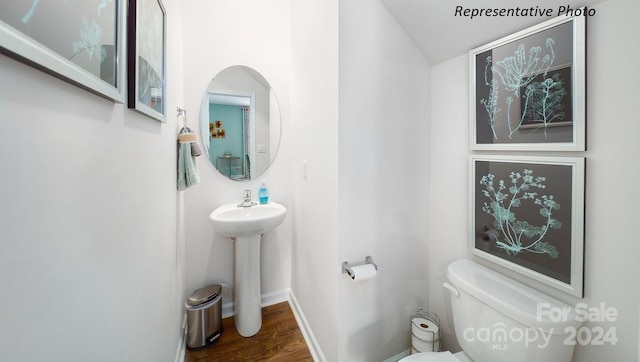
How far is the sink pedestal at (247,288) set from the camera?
1.75 m

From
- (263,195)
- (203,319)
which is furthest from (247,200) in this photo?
(203,319)

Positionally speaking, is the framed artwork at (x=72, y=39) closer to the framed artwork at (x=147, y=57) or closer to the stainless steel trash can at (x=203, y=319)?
the framed artwork at (x=147, y=57)

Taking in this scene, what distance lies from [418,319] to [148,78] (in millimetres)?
1791

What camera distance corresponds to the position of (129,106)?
0.72m

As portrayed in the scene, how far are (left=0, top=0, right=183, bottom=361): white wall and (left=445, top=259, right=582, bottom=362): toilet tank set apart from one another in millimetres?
1291

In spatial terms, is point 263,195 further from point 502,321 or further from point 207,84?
point 502,321

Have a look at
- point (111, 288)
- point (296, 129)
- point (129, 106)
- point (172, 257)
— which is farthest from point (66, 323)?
point (296, 129)

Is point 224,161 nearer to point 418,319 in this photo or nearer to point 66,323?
point 66,323

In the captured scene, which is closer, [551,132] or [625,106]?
[625,106]

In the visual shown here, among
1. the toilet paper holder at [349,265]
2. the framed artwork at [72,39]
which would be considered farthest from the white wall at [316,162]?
the framed artwork at [72,39]

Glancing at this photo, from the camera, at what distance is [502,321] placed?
96 centimetres

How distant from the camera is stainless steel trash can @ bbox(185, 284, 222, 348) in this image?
1593 mm

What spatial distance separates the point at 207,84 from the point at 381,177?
149cm

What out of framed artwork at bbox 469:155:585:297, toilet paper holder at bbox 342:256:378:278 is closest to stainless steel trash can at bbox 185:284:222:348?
toilet paper holder at bbox 342:256:378:278
